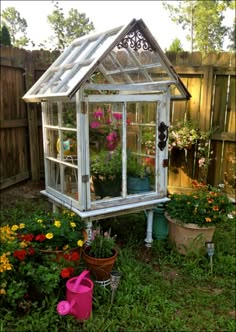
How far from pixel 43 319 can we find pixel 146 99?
207cm

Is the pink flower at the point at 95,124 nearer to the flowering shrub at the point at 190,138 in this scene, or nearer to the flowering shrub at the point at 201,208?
the flowering shrub at the point at 201,208

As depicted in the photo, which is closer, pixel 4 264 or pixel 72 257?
pixel 4 264

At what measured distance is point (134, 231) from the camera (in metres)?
3.67

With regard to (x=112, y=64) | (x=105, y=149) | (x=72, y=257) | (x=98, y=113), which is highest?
(x=112, y=64)

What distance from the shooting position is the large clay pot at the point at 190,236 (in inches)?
121

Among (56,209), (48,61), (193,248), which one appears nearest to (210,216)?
(193,248)

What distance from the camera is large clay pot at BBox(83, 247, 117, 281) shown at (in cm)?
239

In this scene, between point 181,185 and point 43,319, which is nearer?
point 43,319

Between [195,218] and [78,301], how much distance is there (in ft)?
5.00

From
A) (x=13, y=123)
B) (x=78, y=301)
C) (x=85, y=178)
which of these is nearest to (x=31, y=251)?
(x=78, y=301)

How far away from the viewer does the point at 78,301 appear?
6.77 feet

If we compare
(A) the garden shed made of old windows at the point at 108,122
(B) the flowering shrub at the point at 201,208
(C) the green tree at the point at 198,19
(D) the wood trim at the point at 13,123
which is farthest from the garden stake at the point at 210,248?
(C) the green tree at the point at 198,19

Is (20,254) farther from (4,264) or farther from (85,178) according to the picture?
(85,178)

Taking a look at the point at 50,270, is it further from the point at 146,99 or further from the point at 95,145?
the point at 146,99
